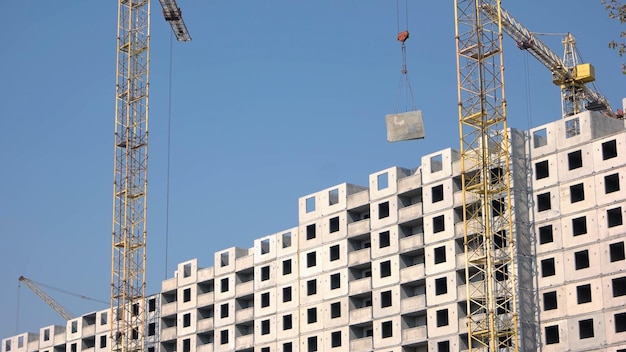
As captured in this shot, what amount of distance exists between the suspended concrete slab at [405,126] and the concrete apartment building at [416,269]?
4313 mm

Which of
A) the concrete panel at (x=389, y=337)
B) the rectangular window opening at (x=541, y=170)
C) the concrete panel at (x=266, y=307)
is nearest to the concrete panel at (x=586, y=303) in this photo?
the rectangular window opening at (x=541, y=170)

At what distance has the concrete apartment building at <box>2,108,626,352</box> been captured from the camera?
10788cm

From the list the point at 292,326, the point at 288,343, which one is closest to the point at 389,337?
the point at 292,326

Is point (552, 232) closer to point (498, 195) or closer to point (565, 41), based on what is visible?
point (498, 195)

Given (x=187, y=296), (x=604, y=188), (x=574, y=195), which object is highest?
(x=187, y=296)

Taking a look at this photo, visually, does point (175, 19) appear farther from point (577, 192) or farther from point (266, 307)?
point (577, 192)

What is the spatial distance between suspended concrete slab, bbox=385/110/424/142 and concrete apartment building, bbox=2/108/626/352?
170 inches

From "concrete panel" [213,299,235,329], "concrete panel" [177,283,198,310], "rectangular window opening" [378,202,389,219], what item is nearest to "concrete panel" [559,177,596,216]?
"rectangular window opening" [378,202,389,219]

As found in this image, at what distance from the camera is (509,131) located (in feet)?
381

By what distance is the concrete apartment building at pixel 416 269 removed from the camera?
10788 centimetres

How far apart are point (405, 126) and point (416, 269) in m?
14.2

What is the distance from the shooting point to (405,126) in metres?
120

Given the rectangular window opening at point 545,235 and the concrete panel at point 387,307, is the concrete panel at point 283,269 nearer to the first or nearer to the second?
the concrete panel at point 387,307

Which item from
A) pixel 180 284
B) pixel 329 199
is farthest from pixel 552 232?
pixel 180 284
